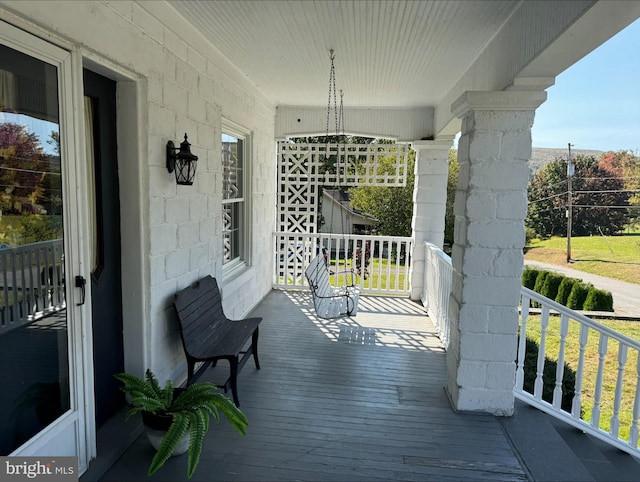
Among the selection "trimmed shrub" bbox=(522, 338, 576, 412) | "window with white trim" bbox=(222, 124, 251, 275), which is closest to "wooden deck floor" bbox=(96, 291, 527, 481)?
"window with white trim" bbox=(222, 124, 251, 275)

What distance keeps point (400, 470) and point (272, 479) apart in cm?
67

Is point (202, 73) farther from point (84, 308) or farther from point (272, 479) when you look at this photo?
point (272, 479)

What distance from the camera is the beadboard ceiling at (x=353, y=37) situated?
2488 mm

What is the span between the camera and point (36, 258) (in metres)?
1.71

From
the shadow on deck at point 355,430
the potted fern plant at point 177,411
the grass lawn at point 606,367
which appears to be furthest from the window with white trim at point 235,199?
the grass lawn at point 606,367

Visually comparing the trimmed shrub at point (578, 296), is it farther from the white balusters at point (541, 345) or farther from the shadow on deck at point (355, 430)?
the white balusters at point (541, 345)

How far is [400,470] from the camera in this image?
7.04ft

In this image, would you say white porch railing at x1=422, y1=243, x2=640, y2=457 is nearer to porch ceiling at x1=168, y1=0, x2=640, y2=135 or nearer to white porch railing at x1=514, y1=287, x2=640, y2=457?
white porch railing at x1=514, y1=287, x2=640, y2=457

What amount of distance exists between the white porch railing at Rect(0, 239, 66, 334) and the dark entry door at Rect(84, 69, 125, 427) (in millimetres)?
404

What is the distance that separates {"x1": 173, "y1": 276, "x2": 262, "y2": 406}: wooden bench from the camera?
104 inches

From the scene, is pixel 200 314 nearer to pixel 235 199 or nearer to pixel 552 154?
pixel 235 199

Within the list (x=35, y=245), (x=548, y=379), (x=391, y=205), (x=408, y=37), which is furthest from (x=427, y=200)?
(x=391, y=205)

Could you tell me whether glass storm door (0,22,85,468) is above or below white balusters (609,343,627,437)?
above

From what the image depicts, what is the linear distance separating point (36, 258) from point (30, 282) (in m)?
0.10
